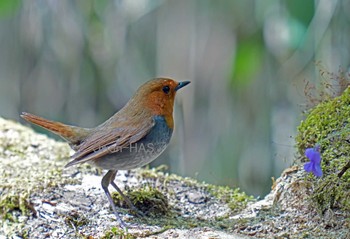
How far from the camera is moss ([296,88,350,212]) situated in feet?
9.30

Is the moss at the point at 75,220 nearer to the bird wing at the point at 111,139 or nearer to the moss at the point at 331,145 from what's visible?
the bird wing at the point at 111,139

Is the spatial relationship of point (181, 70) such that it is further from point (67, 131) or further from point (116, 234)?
point (116, 234)

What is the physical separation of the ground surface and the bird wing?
0.24m

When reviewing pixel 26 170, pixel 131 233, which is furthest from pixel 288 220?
pixel 26 170

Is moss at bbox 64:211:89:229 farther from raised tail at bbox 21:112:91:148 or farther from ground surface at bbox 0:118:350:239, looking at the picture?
raised tail at bbox 21:112:91:148

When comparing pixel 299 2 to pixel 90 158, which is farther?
pixel 299 2

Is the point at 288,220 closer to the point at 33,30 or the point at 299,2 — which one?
the point at 299,2

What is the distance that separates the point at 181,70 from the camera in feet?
21.2

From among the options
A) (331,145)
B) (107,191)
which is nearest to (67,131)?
(107,191)

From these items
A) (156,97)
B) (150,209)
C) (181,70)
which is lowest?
(150,209)

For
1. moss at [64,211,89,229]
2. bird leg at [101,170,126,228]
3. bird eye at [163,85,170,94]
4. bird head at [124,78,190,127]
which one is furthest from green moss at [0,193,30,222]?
bird eye at [163,85,170,94]

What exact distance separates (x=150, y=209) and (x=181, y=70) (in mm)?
3342

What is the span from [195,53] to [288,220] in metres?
3.92

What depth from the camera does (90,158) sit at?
125 inches
